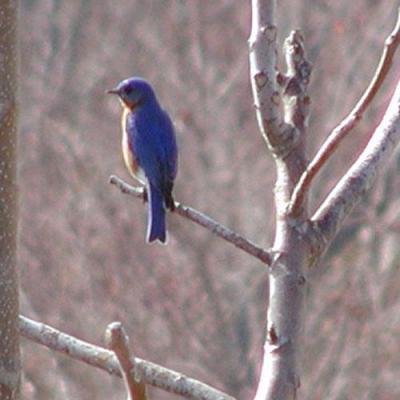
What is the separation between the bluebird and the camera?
3.17m

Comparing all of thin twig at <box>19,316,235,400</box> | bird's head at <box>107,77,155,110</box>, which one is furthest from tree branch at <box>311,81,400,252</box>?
bird's head at <box>107,77,155,110</box>

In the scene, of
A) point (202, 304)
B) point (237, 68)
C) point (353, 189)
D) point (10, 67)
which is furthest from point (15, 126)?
Answer: point (237, 68)

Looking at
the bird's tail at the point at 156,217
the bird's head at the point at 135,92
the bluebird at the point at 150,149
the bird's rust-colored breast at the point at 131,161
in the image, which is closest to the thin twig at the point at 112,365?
the bluebird at the point at 150,149

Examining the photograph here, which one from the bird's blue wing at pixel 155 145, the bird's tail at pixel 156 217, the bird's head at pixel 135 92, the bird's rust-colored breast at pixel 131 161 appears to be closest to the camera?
the bird's tail at pixel 156 217

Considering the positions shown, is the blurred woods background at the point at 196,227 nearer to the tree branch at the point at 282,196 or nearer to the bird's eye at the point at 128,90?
the bird's eye at the point at 128,90

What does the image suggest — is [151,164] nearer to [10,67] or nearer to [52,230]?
[10,67]

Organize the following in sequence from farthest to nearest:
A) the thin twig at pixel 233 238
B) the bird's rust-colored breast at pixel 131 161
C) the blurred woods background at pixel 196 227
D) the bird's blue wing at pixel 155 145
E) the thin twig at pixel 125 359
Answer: the blurred woods background at pixel 196 227, the bird's rust-colored breast at pixel 131 161, the bird's blue wing at pixel 155 145, the thin twig at pixel 233 238, the thin twig at pixel 125 359

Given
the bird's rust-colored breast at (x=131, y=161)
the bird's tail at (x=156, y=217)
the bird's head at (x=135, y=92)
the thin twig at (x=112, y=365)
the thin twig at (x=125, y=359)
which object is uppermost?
the bird's head at (x=135, y=92)

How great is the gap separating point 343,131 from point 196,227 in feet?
18.4

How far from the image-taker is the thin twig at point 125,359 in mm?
1278

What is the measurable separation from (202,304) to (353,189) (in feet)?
18.0

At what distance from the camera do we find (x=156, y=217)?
3.16 m

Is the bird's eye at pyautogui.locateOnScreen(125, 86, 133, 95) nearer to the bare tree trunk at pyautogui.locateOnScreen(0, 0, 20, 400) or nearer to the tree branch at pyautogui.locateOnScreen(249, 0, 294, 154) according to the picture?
the tree branch at pyautogui.locateOnScreen(249, 0, 294, 154)

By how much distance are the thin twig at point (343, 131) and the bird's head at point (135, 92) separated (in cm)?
205
